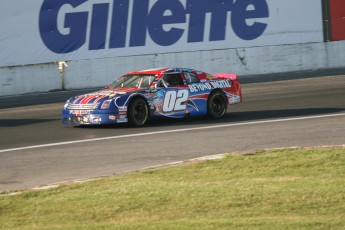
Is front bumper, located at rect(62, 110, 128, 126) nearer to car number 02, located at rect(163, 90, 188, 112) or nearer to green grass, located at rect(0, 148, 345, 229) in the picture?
car number 02, located at rect(163, 90, 188, 112)

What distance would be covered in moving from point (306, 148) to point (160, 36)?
51.9ft

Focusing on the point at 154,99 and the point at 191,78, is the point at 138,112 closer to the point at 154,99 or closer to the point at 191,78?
the point at 154,99

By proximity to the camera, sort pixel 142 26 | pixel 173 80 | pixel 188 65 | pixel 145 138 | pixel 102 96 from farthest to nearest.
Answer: pixel 142 26, pixel 188 65, pixel 173 80, pixel 102 96, pixel 145 138

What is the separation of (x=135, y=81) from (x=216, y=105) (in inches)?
80.3

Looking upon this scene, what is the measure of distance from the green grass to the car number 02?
6049mm

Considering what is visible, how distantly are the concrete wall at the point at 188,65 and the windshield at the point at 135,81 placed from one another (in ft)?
27.6

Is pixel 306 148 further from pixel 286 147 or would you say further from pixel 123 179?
pixel 123 179

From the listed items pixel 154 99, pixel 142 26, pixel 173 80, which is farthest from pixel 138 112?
pixel 142 26

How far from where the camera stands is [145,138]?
16188mm

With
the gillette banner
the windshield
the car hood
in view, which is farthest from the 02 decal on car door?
the gillette banner

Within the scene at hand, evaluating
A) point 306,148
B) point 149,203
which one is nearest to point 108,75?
point 306,148

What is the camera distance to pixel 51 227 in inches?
339

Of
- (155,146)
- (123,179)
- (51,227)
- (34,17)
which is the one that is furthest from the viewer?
(34,17)

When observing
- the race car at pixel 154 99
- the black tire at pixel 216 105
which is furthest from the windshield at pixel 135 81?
the black tire at pixel 216 105
